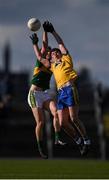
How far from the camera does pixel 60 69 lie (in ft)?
89.3

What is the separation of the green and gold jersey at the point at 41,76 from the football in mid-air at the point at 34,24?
88 centimetres

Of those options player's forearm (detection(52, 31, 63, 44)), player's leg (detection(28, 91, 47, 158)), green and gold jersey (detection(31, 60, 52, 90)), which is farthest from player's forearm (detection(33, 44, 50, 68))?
player's leg (detection(28, 91, 47, 158))

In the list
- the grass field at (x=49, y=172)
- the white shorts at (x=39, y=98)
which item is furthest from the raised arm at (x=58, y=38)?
the grass field at (x=49, y=172)

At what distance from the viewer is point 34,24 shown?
27.9 metres

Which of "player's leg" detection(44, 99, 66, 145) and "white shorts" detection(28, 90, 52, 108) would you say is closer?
"player's leg" detection(44, 99, 66, 145)

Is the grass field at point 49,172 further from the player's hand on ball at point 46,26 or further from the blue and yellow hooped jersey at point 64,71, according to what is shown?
the player's hand on ball at point 46,26

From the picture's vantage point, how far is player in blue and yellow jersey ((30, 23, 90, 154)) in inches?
1070

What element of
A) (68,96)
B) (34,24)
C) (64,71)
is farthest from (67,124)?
(34,24)

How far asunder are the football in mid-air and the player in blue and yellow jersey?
1.51ft

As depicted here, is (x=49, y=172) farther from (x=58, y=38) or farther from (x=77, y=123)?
(x=58, y=38)

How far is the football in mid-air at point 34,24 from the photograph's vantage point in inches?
1099

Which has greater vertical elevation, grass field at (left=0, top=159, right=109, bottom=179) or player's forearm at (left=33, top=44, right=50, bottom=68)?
player's forearm at (left=33, top=44, right=50, bottom=68)

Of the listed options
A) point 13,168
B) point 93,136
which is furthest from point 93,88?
point 13,168

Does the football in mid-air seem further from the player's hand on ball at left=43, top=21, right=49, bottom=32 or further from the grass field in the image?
the grass field
